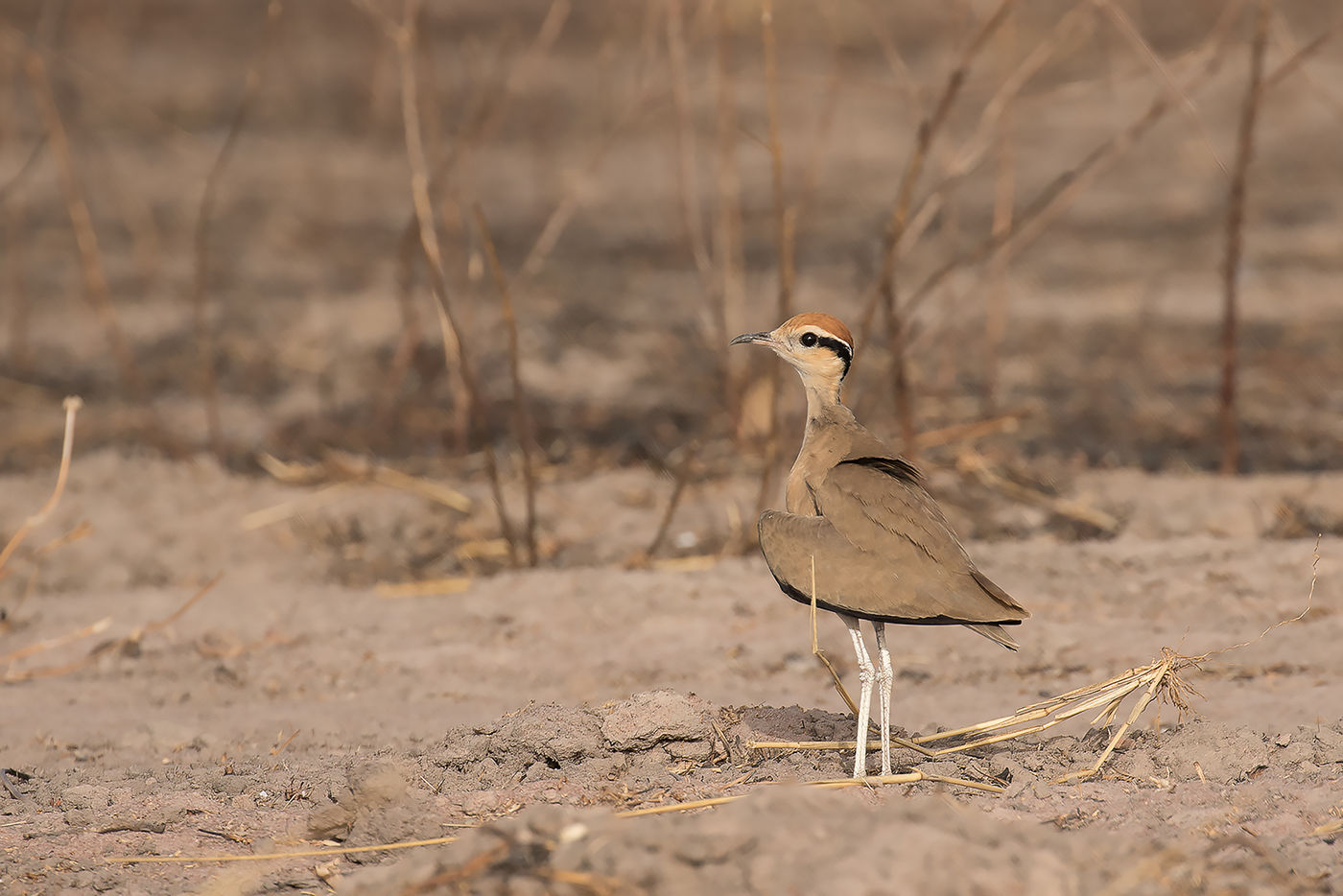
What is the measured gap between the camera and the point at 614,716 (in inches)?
130

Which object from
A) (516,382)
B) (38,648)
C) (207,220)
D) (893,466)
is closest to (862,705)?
(893,466)

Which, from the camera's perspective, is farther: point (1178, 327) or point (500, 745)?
point (1178, 327)

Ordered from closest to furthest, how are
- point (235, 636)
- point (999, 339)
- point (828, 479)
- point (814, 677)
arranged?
point (828, 479) → point (814, 677) → point (235, 636) → point (999, 339)

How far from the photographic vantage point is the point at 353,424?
755 centimetres

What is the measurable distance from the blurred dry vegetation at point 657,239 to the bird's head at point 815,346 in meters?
1.41

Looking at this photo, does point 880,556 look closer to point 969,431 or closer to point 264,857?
point 264,857

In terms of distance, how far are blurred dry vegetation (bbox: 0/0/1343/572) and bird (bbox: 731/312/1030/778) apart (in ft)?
4.85

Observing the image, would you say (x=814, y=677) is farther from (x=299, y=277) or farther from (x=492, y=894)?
(x=299, y=277)

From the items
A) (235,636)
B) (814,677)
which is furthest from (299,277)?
(814,677)

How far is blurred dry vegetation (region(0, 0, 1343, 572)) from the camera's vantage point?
556cm

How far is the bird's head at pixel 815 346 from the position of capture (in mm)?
3162

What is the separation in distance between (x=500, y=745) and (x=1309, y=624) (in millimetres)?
2809

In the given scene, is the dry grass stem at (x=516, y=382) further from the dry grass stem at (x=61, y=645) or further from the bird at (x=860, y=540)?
the bird at (x=860, y=540)

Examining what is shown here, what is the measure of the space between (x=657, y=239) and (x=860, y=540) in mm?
8726
